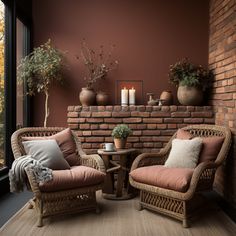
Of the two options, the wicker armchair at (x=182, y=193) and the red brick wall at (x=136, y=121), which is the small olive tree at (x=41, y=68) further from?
the wicker armchair at (x=182, y=193)

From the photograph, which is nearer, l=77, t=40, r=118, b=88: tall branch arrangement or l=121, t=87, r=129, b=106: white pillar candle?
l=121, t=87, r=129, b=106: white pillar candle

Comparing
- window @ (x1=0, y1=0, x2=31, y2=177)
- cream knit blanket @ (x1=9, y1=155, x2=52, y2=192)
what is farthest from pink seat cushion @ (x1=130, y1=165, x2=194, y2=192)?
window @ (x1=0, y1=0, x2=31, y2=177)

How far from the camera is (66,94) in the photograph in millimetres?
4547

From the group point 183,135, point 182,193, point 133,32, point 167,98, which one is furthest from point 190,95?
point 182,193

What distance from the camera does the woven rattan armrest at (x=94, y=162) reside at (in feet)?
10.5

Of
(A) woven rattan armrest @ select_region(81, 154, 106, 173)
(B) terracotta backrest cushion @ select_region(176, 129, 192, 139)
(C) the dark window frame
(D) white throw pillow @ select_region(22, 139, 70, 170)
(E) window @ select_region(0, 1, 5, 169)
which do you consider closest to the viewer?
(D) white throw pillow @ select_region(22, 139, 70, 170)

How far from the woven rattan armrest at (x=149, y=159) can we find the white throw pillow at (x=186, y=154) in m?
0.26

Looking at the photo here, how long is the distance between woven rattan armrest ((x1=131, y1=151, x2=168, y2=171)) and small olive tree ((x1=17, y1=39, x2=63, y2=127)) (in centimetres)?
161

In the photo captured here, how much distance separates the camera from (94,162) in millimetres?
3311

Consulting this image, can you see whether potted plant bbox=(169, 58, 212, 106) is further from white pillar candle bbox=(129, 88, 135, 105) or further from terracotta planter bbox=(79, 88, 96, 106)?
terracotta planter bbox=(79, 88, 96, 106)

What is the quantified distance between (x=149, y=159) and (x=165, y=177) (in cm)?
62

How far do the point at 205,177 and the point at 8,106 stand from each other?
2.42 metres

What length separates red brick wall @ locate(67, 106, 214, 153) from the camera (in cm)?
413

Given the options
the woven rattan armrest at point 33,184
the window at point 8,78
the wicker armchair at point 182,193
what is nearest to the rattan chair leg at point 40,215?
the woven rattan armrest at point 33,184
